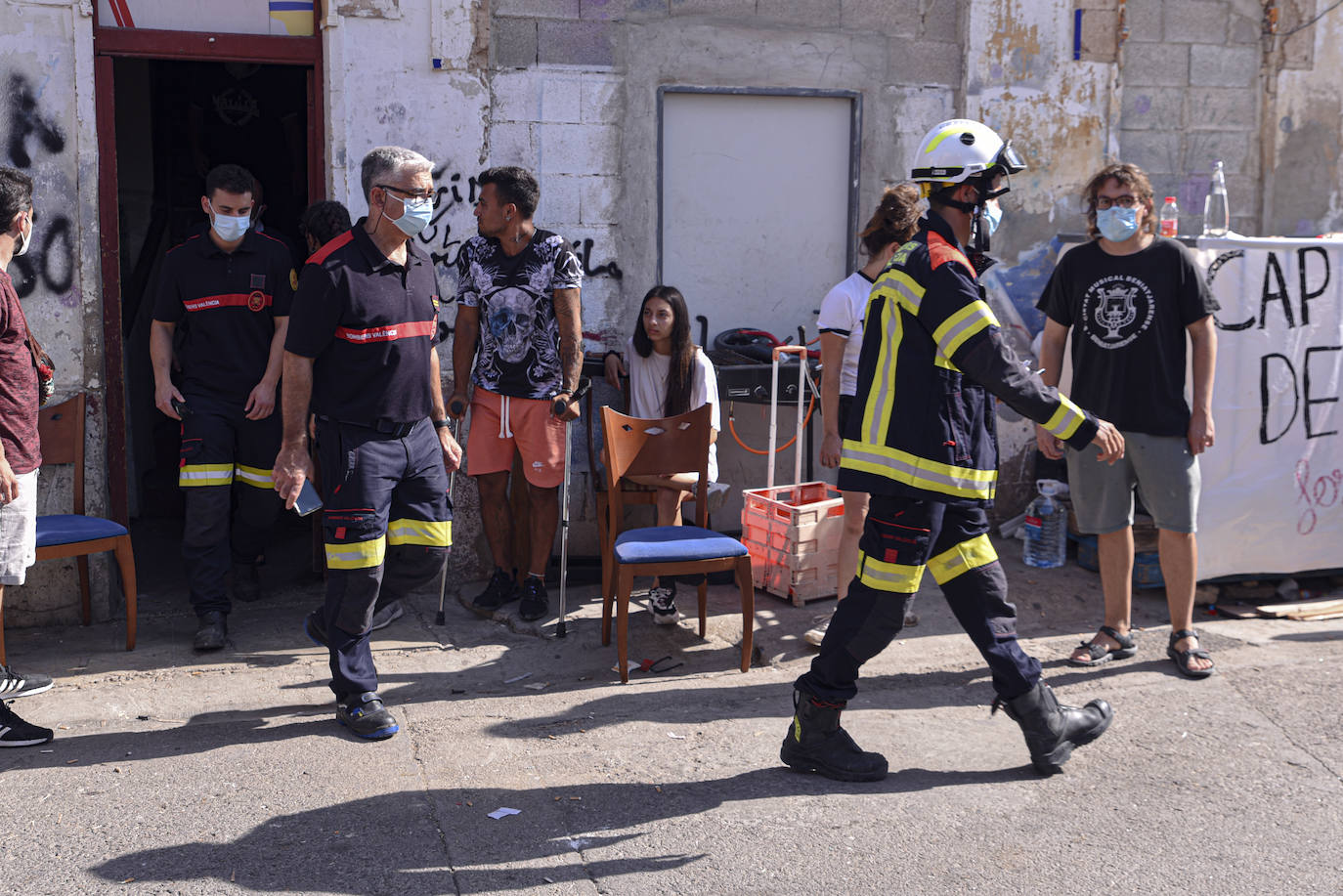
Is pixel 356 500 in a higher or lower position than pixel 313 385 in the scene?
lower

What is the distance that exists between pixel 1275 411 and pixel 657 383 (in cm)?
324

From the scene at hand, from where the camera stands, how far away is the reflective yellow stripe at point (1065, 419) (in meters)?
4.01

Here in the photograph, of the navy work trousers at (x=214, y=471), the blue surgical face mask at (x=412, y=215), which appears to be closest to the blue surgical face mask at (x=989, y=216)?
the blue surgical face mask at (x=412, y=215)

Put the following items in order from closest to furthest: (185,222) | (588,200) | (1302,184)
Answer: (588,200), (1302,184), (185,222)

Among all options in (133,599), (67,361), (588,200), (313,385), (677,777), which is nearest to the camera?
(677,777)

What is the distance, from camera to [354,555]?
4.58 metres

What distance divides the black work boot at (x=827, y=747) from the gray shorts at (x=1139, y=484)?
1.89m

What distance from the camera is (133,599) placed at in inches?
224

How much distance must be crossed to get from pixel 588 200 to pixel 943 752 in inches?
147

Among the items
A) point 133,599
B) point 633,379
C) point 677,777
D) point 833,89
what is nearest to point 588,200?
point 633,379

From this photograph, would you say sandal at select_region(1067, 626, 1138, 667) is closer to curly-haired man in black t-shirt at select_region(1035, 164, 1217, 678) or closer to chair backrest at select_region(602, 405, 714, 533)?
curly-haired man in black t-shirt at select_region(1035, 164, 1217, 678)

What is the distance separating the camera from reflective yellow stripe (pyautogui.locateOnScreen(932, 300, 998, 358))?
4.01m

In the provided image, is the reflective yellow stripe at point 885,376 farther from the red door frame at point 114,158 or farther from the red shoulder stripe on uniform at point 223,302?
the red door frame at point 114,158

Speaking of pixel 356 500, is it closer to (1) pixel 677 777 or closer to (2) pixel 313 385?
(2) pixel 313 385
